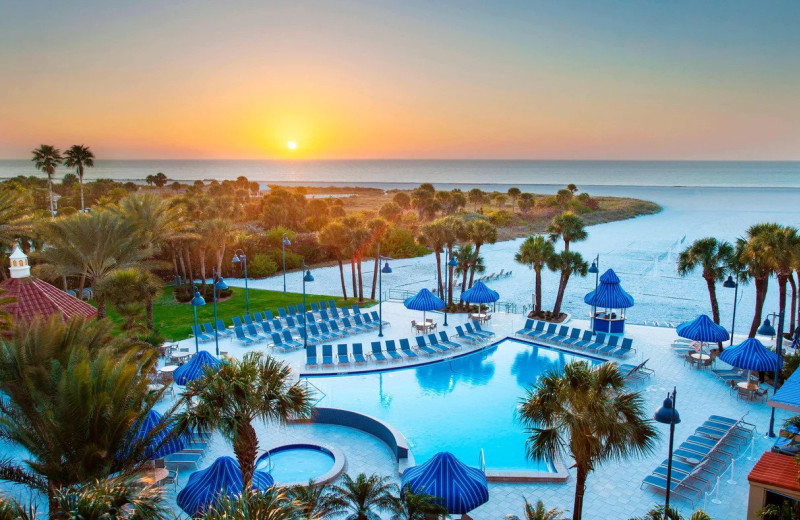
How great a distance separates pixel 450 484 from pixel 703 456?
6791 mm

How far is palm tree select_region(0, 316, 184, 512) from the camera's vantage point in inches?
370

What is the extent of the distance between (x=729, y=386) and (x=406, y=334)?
1175cm

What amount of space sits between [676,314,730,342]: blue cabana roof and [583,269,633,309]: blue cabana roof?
9.98ft

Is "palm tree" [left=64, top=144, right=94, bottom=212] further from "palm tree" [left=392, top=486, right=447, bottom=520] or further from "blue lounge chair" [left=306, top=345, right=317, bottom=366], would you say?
"palm tree" [left=392, top=486, right=447, bottom=520]

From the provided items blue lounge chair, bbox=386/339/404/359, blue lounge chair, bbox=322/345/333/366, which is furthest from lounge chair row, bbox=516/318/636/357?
blue lounge chair, bbox=322/345/333/366

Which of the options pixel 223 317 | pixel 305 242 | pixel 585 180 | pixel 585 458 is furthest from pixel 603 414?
pixel 585 180

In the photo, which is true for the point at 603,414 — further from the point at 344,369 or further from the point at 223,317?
the point at 223,317

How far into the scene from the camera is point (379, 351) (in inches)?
811

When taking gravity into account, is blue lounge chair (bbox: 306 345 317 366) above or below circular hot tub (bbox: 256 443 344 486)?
above

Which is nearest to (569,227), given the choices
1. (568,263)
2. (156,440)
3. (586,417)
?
(568,263)

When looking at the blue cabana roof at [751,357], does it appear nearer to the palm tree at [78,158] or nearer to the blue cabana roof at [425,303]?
the blue cabana roof at [425,303]

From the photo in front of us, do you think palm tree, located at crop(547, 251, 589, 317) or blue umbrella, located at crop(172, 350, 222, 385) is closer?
blue umbrella, located at crop(172, 350, 222, 385)

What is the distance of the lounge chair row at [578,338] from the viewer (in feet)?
68.4

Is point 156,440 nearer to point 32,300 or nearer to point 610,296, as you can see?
point 32,300
